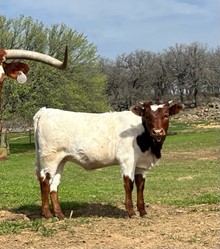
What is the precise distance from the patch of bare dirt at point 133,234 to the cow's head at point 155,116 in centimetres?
154

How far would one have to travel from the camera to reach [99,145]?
9.50 m

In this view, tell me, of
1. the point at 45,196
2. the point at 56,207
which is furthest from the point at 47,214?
the point at 45,196

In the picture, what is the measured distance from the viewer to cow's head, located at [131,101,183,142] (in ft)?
29.9

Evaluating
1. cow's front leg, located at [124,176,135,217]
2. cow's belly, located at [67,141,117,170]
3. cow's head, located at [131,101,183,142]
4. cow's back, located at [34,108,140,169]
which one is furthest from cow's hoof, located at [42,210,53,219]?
cow's head, located at [131,101,183,142]

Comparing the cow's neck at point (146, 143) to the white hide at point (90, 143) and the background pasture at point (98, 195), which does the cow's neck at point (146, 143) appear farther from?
the background pasture at point (98, 195)

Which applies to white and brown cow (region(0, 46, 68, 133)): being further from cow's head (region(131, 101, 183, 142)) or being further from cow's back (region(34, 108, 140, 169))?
cow's head (region(131, 101, 183, 142))

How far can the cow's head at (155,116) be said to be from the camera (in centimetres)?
910

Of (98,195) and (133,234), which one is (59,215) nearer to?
(133,234)

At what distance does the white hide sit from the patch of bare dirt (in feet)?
3.34

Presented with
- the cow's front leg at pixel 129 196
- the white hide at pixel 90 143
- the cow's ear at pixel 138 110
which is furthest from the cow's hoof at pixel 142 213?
the cow's ear at pixel 138 110

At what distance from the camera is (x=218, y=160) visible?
26.8 m

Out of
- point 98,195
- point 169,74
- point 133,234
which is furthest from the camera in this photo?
point 169,74

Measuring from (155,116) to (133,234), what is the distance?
97.7 inches

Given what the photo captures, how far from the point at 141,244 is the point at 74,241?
993 millimetres
